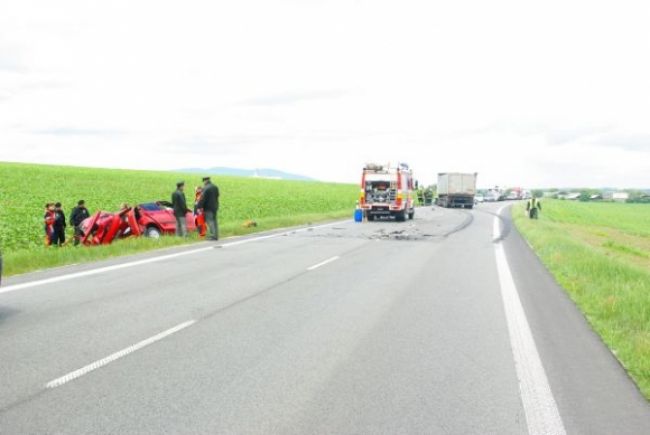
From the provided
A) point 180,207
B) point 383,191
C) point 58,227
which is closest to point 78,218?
point 58,227

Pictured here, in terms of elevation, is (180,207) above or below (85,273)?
above

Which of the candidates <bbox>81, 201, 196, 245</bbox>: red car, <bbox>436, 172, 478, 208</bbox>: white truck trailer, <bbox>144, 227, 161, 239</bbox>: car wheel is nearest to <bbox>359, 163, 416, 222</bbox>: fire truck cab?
<bbox>81, 201, 196, 245</bbox>: red car

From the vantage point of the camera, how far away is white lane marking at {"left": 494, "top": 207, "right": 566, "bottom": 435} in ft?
13.8

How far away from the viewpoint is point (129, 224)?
17.7 m

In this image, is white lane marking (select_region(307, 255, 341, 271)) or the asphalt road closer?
the asphalt road

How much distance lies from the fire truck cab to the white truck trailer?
22.6 meters

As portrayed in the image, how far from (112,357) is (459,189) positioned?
49.3 meters

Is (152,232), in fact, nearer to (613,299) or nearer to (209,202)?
(209,202)

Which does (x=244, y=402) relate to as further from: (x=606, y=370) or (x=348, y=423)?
(x=606, y=370)

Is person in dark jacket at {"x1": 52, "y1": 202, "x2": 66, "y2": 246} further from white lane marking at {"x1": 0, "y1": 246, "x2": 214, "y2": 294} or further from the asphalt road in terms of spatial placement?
the asphalt road

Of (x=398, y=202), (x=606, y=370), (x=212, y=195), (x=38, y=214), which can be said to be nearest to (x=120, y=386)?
(x=606, y=370)

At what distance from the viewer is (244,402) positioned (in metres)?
4.46

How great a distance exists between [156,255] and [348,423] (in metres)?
10.6

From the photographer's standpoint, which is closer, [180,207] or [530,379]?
[530,379]
